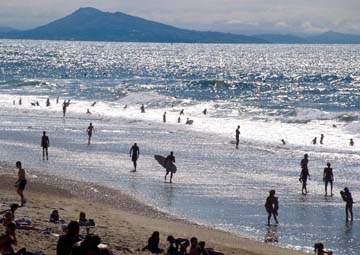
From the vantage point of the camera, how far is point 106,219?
17.1 m

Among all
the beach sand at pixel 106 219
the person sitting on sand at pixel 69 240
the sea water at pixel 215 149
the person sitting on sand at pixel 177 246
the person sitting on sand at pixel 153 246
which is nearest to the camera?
the person sitting on sand at pixel 69 240

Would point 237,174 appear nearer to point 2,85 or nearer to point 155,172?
point 155,172

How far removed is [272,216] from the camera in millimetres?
19953

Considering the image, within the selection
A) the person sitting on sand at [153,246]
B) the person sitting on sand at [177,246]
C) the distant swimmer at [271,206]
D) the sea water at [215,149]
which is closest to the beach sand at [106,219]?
the person sitting on sand at [153,246]

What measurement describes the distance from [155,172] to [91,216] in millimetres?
10838

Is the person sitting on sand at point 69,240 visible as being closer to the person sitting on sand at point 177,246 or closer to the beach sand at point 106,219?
the beach sand at point 106,219

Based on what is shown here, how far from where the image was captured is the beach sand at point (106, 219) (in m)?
14.1

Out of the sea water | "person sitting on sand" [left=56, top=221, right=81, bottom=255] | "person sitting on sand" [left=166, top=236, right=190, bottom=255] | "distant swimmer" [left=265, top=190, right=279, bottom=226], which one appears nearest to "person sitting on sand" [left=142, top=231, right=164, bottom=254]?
"person sitting on sand" [left=166, top=236, right=190, bottom=255]

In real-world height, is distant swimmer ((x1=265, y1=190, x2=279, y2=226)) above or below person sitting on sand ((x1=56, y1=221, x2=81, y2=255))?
below

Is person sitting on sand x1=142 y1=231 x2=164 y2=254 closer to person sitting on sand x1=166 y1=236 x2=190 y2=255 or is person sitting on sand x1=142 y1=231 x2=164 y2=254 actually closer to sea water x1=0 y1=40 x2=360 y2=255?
person sitting on sand x1=166 y1=236 x2=190 y2=255

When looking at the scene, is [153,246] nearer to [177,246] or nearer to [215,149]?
[177,246]

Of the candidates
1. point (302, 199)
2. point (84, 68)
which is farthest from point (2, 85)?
point (302, 199)

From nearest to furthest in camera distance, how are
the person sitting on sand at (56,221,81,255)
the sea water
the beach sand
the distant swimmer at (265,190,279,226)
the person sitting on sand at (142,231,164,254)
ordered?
the person sitting on sand at (56,221,81,255), the person sitting on sand at (142,231,164,254), the beach sand, the distant swimmer at (265,190,279,226), the sea water

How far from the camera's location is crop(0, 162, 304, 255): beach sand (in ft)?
46.2
